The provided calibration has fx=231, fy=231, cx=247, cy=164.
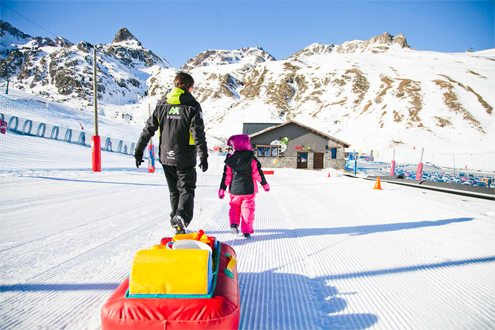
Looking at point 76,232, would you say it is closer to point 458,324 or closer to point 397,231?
point 458,324

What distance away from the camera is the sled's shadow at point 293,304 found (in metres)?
1.47

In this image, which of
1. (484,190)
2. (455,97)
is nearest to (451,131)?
(455,97)

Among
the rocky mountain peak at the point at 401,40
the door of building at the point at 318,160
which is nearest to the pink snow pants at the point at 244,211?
the door of building at the point at 318,160

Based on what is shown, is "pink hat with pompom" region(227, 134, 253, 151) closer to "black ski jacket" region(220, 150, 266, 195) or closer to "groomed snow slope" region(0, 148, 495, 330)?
"black ski jacket" region(220, 150, 266, 195)

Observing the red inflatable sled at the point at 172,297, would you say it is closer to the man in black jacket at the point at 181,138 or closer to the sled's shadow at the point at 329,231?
the man in black jacket at the point at 181,138

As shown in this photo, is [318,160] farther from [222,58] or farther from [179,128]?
[222,58]

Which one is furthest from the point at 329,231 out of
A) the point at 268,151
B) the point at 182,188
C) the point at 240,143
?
the point at 268,151

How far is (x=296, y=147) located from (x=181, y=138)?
2317cm

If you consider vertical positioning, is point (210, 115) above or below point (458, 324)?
above

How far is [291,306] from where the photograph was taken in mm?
1624

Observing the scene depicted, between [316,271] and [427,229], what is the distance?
244 centimetres

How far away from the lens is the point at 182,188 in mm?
2730

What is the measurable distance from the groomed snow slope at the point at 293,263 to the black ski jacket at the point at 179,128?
1041mm

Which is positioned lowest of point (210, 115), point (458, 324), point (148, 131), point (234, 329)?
point (458, 324)
